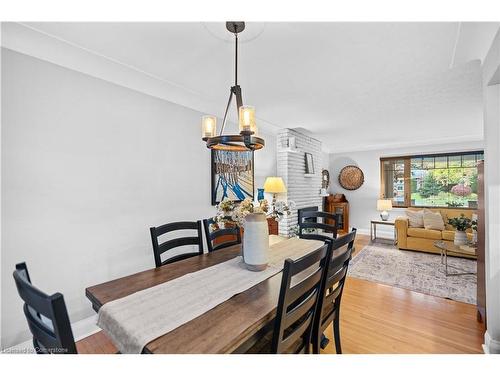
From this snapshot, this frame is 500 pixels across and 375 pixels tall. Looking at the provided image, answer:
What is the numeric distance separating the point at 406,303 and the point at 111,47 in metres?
3.75

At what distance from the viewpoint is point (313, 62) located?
2043 millimetres

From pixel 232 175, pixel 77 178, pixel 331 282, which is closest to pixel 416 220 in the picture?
pixel 232 175

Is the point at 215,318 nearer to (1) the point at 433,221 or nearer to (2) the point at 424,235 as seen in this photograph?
(2) the point at 424,235

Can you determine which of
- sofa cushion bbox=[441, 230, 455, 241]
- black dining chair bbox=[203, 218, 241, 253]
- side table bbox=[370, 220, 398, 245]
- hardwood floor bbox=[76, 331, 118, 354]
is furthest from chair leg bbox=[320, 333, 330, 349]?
side table bbox=[370, 220, 398, 245]

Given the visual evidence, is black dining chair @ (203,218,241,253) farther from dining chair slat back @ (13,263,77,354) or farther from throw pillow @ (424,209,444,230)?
throw pillow @ (424,209,444,230)

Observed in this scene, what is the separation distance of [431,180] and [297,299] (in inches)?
239

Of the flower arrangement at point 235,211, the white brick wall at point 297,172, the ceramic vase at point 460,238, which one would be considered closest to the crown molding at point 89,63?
the flower arrangement at point 235,211

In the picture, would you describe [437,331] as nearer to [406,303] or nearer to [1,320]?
[406,303]

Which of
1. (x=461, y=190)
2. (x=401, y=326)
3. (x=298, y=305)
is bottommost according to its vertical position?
(x=401, y=326)

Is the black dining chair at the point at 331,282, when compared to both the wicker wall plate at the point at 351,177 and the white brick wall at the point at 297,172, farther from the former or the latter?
the wicker wall plate at the point at 351,177

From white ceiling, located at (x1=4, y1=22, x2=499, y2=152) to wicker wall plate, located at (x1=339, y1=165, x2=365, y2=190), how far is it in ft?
9.57
